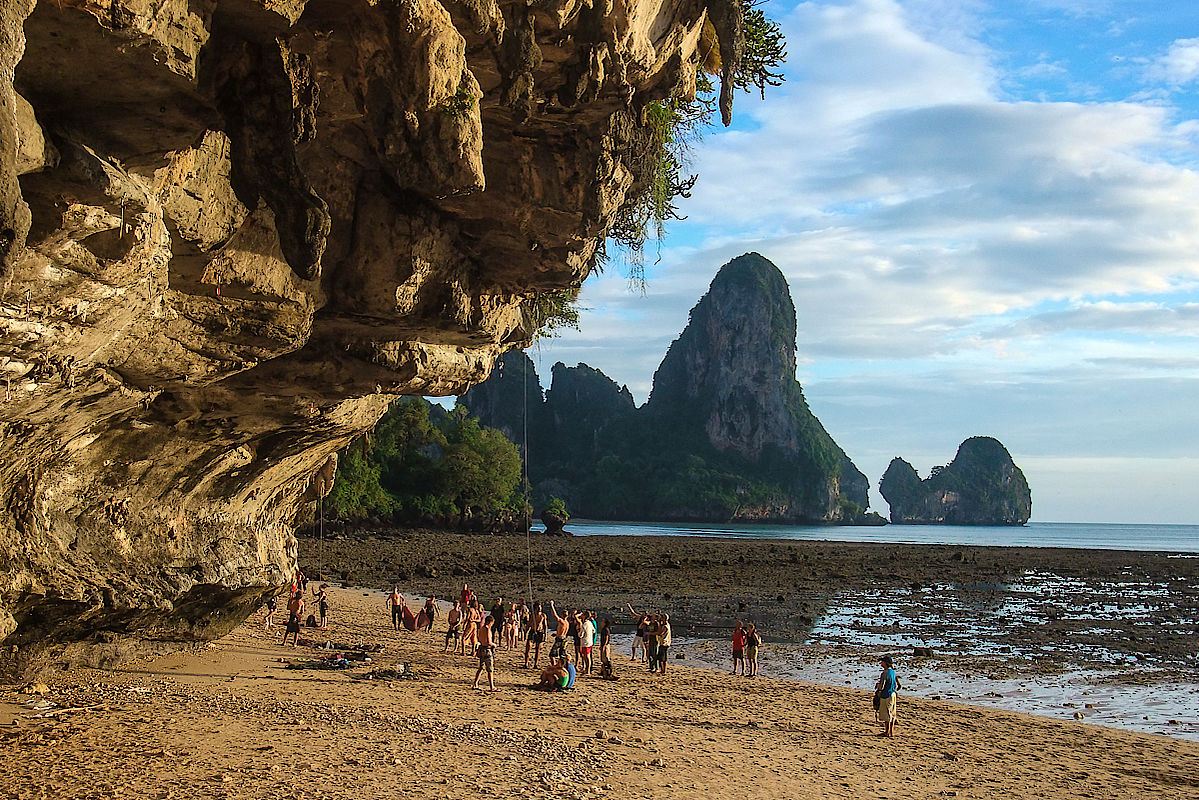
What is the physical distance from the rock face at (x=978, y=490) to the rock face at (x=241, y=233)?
189 m

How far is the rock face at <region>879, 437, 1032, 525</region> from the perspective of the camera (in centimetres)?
18175

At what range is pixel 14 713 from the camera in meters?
10.9

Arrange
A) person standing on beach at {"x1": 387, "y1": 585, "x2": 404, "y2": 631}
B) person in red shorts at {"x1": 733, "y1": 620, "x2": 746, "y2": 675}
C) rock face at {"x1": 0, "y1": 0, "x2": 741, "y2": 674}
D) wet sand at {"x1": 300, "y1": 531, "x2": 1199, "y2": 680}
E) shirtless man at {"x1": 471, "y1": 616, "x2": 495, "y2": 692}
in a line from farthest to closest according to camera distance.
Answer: wet sand at {"x1": 300, "y1": 531, "x2": 1199, "y2": 680}, person standing on beach at {"x1": 387, "y1": 585, "x2": 404, "y2": 631}, person in red shorts at {"x1": 733, "y1": 620, "x2": 746, "y2": 675}, shirtless man at {"x1": 471, "y1": 616, "x2": 495, "y2": 692}, rock face at {"x1": 0, "y1": 0, "x2": 741, "y2": 674}

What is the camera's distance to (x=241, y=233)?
8.01 m

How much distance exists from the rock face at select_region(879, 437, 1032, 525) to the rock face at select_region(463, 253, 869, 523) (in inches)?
1214

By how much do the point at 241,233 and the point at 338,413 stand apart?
5123 mm

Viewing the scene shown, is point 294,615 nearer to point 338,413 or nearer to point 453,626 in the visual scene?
point 453,626

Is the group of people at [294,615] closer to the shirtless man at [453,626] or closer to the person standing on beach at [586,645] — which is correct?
the shirtless man at [453,626]

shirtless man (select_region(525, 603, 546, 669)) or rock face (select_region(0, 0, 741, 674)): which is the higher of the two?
rock face (select_region(0, 0, 741, 674))

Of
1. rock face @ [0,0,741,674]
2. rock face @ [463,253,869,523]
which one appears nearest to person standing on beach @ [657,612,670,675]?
rock face @ [0,0,741,674]

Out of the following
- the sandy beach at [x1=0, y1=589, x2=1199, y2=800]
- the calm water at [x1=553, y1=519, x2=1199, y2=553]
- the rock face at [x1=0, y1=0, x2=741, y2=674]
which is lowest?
the calm water at [x1=553, y1=519, x2=1199, y2=553]

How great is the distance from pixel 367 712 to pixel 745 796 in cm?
556

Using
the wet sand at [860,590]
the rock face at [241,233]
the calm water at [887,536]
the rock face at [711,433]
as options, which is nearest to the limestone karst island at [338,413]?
the rock face at [241,233]

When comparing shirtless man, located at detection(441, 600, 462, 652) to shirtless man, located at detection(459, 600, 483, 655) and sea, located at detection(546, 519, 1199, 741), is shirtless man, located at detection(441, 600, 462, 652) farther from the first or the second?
sea, located at detection(546, 519, 1199, 741)
